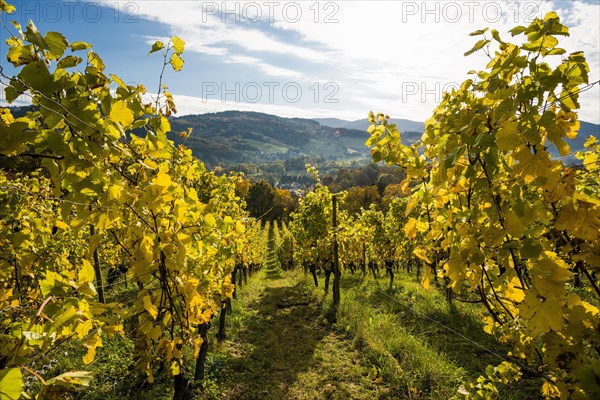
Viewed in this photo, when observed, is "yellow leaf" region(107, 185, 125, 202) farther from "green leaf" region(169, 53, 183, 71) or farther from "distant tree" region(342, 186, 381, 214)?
"distant tree" region(342, 186, 381, 214)

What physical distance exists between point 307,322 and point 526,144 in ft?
31.1

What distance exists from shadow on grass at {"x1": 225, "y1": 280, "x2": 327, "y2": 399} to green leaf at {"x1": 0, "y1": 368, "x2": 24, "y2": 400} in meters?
5.92

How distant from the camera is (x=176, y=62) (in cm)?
179

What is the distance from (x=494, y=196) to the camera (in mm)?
1376

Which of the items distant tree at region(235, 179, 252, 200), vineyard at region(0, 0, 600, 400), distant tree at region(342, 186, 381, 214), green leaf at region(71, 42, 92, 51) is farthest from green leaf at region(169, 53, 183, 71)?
distant tree at region(342, 186, 381, 214)

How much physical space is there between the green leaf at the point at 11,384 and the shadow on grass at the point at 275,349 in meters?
5.92

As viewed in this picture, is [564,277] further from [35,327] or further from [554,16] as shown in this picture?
[35,327]

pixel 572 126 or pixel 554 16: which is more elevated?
pixel 554 16

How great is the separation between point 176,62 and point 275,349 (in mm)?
7548

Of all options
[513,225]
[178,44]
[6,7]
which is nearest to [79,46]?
[6,7]

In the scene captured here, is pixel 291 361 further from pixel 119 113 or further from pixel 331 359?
pixel 119 113

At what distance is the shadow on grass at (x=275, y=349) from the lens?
6.05 metres

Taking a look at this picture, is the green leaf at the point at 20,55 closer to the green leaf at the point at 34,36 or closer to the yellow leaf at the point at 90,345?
the green leaf at the point at 34,36

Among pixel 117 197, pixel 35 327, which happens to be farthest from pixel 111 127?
pixel 35 327
